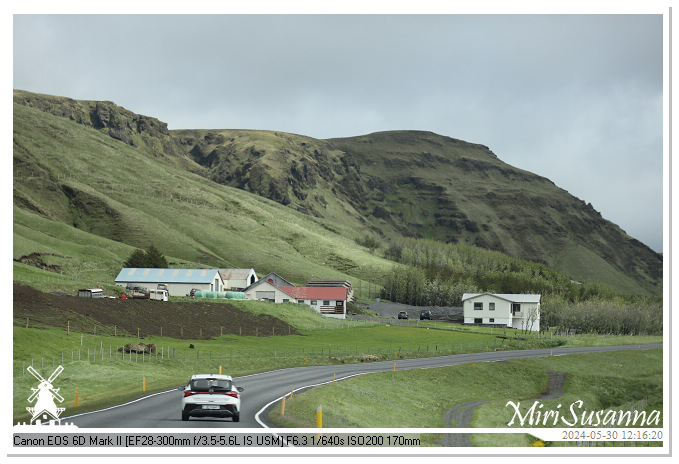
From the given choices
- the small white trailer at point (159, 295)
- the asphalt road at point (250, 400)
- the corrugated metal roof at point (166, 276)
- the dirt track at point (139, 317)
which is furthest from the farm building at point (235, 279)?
the asphalt road at point (250, 400)

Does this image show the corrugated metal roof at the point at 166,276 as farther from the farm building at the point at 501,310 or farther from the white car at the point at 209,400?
the white car at the point at 209,400

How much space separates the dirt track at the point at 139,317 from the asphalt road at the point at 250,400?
101 ft

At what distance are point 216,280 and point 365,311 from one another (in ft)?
133

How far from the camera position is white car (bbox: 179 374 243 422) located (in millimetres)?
28328

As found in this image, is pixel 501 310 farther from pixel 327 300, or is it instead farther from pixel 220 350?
pixel 220 350

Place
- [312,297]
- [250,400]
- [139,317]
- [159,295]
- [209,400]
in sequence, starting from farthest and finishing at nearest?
1. [312,297]
2. [159,295]
3. [139,317]
4. [250,400]
5. [209,400]

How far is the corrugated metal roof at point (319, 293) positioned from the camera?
152000 millimetres

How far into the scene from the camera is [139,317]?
305 ft

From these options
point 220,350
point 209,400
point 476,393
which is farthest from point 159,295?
point 209,400

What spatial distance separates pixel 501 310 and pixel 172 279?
80196 mm

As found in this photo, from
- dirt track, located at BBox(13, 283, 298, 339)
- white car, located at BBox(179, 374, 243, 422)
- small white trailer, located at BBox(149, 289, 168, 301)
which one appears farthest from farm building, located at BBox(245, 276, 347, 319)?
white car, located at BBox(179, 374, 243, 422)

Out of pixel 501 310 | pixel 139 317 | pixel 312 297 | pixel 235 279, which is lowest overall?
pixel 139 317

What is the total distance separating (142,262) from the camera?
181 metres
